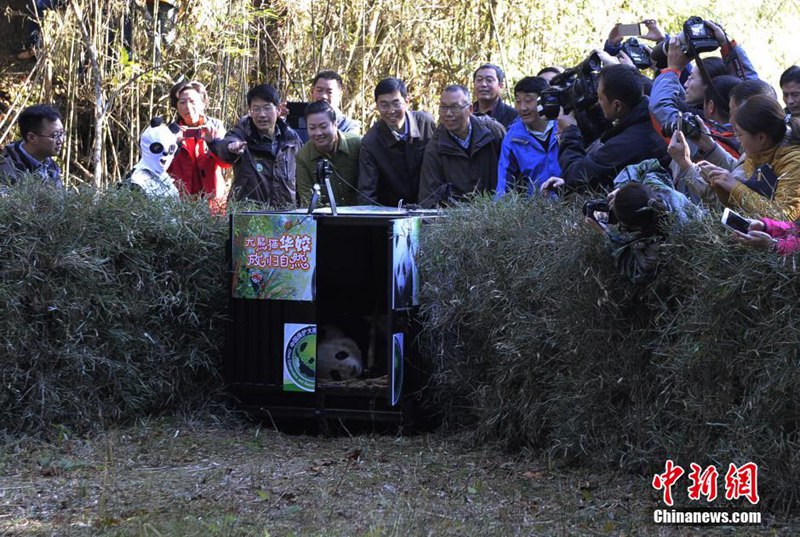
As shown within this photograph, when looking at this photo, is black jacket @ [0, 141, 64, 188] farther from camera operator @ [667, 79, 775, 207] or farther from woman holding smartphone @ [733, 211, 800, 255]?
woman holding smartphone @ [733, 211, 800, 255]

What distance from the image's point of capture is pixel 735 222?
468cm

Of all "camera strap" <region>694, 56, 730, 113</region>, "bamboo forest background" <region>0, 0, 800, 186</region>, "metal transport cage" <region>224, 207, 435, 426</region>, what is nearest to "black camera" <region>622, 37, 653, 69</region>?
"camera strap" <region>694, 56, 730, 113</region>

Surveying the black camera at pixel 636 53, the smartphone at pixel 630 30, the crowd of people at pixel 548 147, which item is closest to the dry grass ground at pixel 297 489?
the crowd of people at pixel 548 147

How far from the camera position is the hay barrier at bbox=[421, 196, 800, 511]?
479 cm

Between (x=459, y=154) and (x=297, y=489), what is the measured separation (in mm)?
3185

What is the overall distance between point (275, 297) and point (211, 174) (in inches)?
85.1

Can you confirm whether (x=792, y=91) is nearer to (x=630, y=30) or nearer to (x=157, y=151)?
(x=630, y=30)

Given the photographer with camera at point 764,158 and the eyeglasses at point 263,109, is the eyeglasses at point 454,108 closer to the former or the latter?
the eyeglasses at point 263,109

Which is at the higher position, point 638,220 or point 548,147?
point 548,147

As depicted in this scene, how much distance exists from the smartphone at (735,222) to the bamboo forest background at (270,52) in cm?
735

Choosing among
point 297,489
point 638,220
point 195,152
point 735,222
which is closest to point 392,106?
point 195,152

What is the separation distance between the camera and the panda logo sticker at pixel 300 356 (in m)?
6.96

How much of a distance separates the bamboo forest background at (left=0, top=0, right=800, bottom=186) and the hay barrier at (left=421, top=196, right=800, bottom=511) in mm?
5377

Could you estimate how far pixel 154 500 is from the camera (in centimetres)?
546
